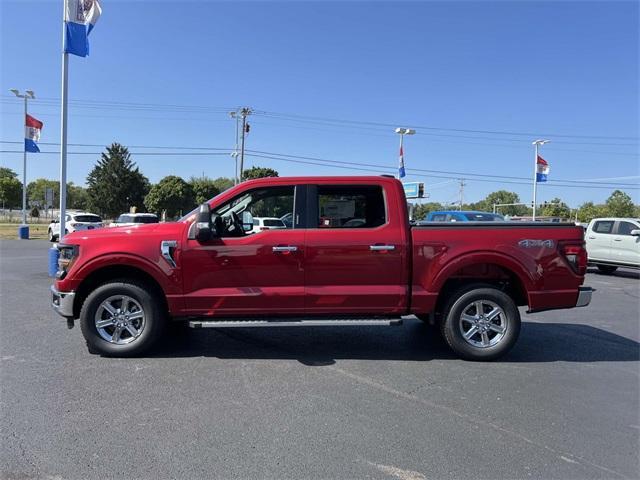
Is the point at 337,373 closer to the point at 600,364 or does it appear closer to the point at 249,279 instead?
the point at 249,279

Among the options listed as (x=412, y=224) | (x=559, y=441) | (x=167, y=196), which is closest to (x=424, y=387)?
(x=559, y=441)

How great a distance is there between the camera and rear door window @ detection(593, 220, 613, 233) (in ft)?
49.8

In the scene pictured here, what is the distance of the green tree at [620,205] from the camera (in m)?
84.5

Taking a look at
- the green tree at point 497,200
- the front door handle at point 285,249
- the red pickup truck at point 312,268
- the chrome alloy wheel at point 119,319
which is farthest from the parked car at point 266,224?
the green tree at point 497,200

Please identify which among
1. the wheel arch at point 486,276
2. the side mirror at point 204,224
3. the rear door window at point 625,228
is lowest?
the wheel arch at point 486,276

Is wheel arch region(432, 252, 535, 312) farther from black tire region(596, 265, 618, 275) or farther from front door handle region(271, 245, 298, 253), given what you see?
black tire region(596, 265, 618, 275)

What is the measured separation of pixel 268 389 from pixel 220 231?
1853 mm

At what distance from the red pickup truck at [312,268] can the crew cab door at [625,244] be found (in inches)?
424

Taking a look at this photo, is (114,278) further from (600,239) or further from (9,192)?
(9,192)

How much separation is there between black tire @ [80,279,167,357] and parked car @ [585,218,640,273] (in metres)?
14.2

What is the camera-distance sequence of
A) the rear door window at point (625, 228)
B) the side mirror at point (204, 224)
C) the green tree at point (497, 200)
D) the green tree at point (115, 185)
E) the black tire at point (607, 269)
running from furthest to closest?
the green tree at point (497, 200), the green tree at point (115, 185), the black tire at point (607, 269), the rear door window at point (625, 228), the side mirror at point (204, 224)

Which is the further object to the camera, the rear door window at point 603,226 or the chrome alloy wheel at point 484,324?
the rear door window at point 603,226

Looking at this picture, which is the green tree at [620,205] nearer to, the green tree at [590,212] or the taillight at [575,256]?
the green tree at [590,212]

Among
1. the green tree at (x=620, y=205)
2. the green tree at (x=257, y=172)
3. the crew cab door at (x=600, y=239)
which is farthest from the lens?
the green tree at (x=620, y=205)
